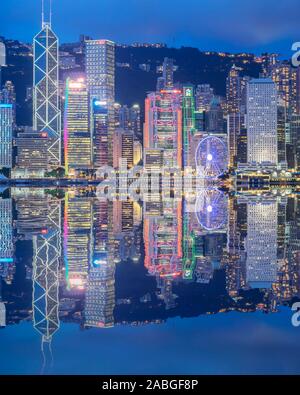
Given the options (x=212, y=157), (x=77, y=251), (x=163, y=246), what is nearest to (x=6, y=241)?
(x=77, y=251)

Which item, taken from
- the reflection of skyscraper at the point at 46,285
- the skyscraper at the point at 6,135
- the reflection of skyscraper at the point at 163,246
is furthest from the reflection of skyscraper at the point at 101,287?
the skyscraper at the point at 6,135

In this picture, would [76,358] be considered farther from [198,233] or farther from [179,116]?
[179,116]

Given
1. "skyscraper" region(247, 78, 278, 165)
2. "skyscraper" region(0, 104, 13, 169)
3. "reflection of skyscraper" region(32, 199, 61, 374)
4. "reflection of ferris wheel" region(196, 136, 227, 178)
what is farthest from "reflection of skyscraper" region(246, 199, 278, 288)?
"skyscraper" region(247, 78, 278, 165)

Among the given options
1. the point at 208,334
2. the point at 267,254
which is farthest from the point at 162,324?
the point at 267,254

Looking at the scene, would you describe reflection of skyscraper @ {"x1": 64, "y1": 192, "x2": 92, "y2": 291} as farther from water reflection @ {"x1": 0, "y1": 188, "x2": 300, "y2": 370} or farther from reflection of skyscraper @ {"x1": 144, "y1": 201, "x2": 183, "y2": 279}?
reflection of skyscraper @ {"x1": 144, "y1": 201, "x2": 183, "y2": 279}

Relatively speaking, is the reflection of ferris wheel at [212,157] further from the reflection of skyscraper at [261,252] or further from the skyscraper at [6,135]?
the reflection of skyscraper at [261,252]
